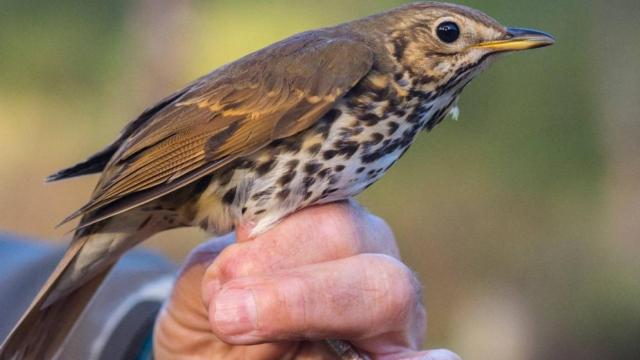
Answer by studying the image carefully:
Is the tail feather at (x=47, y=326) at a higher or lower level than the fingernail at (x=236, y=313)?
lower

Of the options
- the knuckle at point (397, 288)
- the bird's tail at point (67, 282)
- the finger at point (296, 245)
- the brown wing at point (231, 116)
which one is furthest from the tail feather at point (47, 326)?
the knuckle at point (397, 288)

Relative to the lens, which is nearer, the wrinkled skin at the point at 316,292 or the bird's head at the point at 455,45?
the wrinkled skin at the point at 316,292

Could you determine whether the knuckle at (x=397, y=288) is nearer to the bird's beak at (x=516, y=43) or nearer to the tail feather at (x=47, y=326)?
the bird's beak at (x=516, y=43)

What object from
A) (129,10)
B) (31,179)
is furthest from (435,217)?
(129,10)

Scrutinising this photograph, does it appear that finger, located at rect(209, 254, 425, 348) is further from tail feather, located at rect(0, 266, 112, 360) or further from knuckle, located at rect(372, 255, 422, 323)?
tail feather, located at rect(0, 266, 112, 360)

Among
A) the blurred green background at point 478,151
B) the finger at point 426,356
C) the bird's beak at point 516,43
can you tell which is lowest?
the blurred green background at point 478,151

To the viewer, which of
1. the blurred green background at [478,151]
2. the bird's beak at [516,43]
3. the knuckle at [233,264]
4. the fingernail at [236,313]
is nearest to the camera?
the fingernail at [236,313]

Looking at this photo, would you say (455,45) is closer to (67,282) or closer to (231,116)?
(231,116)

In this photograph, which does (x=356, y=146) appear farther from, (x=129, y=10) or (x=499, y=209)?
(x=129, y=10)
